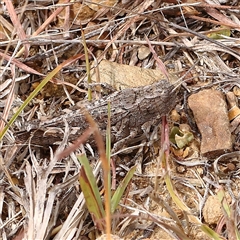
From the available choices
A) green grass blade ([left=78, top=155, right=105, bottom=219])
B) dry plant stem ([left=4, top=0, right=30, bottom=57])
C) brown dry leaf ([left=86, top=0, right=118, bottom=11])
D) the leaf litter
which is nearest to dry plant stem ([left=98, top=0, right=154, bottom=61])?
the leaf litter

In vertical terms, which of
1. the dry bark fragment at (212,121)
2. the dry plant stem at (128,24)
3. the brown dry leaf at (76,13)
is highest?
the brown dry leaf at (76,13)

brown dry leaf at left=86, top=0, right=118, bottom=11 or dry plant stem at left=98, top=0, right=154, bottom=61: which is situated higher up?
brown dry leaf at left=86, top=0, right=118, bottom=11

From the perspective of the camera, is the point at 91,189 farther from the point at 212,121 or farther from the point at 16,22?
the point at 16,22

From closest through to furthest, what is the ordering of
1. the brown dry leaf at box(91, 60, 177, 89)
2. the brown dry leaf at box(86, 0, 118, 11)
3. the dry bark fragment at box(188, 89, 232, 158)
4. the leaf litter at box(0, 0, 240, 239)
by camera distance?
1. the leaf litter at box(0, 0, 240, 239)
2. the dry bark fragment at box(188, 89, 232, 158)
3. the brown dry leaf at box(91, 60, 177, 89)
4. the brown dry leaf at box(86, 0, 118, 11)

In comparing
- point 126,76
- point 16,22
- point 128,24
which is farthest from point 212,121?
point 16,22

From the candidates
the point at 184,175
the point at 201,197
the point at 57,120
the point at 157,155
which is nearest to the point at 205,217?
the point at 201,197

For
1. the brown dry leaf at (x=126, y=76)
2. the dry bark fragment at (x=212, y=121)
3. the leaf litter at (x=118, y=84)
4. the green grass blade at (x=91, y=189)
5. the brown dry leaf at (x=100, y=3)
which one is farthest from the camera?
the brown dry leaf at (x=100, y=3)

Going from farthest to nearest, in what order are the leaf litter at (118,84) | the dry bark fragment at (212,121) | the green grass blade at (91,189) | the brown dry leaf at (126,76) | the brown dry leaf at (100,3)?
the brown dry leaf at (100,3) < the brown dry leaf at (126,76) < the dry bark fragment at (212,121) < the leaf litter at (118,84) < the green grass blade at (91,189)

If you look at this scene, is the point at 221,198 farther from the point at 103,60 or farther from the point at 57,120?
the point at 103,60

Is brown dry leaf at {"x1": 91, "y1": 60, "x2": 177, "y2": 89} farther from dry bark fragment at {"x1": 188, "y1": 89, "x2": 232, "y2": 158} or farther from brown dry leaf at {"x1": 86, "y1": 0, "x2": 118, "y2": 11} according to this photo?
brown dry leaf at {"x1": 86, "y1": 0, "x2": 118, "y2": 11}

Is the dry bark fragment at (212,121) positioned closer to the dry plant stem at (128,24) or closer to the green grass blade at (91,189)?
the dry plant stem at (128,24)

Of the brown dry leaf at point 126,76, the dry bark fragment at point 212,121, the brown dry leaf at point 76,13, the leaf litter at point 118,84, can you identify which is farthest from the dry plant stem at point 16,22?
the dry bark fragment at point 212,121
